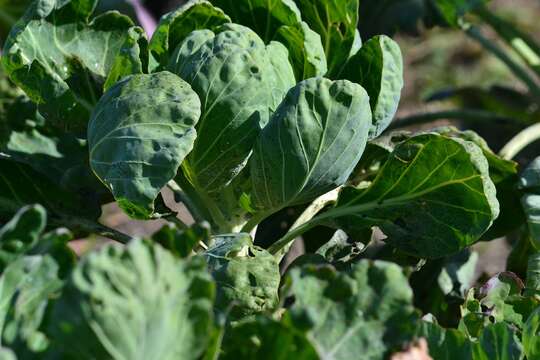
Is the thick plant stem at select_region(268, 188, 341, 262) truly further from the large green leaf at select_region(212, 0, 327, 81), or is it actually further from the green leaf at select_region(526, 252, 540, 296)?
the green leaf at select_region(526, 252, 540, 296)

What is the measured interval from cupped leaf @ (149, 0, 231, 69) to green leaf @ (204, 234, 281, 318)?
327 millimetres

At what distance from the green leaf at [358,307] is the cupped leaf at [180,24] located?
1.87 feet

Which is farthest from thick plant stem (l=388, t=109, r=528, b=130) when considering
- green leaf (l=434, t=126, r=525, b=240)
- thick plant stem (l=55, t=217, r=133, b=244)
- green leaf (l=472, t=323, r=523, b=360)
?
green leaf (l=472, t=323, r=523, b=360)

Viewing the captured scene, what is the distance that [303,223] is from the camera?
1.39 meters

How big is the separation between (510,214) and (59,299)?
107cm

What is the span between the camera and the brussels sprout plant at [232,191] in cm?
80

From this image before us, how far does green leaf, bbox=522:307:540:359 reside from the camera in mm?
1102

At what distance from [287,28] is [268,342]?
2.08 ft

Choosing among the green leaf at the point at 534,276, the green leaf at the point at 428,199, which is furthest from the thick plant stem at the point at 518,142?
the green leaf at the point at 428,199

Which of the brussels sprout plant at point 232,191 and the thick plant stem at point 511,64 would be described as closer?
the brussels sprout plant at point 232,191

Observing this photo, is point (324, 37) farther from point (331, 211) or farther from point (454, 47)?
point (454, 47)

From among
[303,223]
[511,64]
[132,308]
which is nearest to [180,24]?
[303,223]

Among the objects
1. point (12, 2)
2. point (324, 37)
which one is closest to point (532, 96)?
point (324, 37)

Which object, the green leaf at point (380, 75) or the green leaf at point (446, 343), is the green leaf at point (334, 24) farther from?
the green leaf at point (446, 343)
